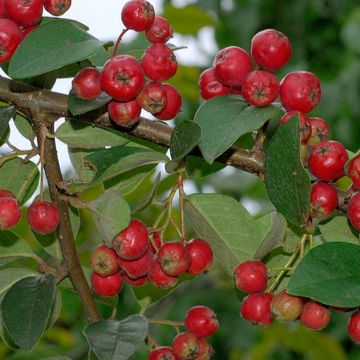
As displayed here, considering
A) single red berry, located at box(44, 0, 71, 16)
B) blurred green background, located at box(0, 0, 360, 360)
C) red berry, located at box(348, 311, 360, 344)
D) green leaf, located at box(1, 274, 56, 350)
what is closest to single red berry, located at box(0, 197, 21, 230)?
green leaf, located at box(1, 274, 56, 350)

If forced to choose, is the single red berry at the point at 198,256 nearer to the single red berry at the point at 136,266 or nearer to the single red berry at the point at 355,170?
the single red berry at the point at 136,266

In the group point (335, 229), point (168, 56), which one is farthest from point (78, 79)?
point (335, 229)

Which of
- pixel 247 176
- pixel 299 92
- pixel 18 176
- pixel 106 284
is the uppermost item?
pixel 299 92

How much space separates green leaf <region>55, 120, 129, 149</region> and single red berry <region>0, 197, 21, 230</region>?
0.15 metres

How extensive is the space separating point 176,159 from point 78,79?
0.20 metres

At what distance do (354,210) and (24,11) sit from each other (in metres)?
0.61

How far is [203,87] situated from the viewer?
1.59 metres

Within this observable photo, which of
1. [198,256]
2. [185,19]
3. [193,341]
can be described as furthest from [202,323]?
[185,19]

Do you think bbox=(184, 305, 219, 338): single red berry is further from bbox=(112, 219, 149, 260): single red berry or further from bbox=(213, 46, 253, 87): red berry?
bbox=(213, 46, 253, 87): red berry

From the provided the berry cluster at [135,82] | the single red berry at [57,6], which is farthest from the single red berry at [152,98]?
the single red berry at [57,6]

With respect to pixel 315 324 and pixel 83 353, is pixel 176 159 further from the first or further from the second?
pixel 83 353

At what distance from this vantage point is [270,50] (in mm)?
1530

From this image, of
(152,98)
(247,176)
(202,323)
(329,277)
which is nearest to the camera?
(329,277)

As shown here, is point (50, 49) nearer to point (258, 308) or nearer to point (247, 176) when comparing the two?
point (258, 308)
